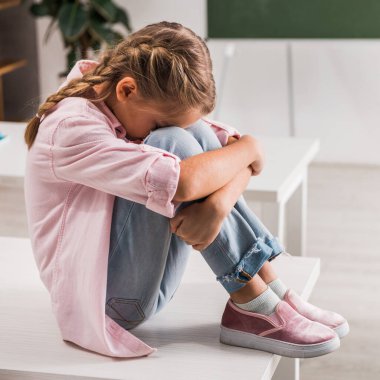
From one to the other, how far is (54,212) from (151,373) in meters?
0.32

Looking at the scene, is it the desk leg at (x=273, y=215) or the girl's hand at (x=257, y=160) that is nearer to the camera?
the girl's hand at (x=257, y=160)

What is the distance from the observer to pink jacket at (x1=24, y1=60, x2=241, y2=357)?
1385mm

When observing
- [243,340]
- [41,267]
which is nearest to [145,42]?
[41,267]

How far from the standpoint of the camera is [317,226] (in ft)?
11.4

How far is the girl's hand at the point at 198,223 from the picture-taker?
1423 mm

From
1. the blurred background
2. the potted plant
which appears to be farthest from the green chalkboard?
the potted plant

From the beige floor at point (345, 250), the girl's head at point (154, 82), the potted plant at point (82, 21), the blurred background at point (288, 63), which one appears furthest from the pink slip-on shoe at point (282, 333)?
the potted plant at point (82, 21)

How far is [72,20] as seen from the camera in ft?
13.9

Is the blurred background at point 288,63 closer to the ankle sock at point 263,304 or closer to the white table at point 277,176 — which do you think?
the white table at point 277,176

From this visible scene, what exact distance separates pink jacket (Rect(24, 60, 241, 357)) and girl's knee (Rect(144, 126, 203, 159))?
0.14 feet

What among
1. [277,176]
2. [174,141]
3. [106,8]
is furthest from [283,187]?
[106,8]

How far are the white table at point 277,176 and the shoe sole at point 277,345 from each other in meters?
0.79

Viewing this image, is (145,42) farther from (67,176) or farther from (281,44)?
(281,44)

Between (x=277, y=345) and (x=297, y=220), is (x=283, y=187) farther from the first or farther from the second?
(x=277, y=345)
